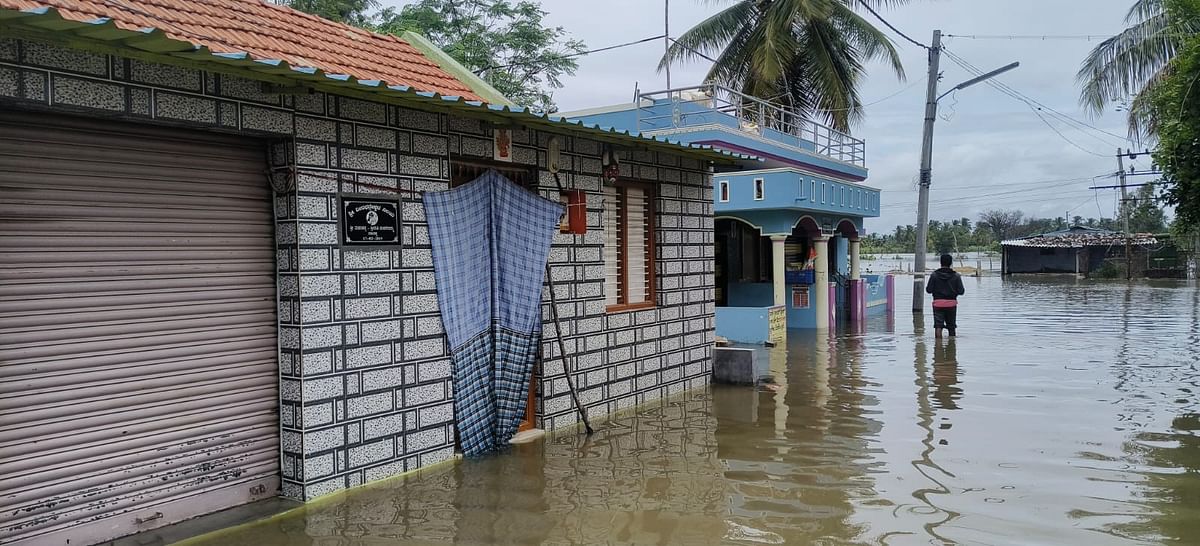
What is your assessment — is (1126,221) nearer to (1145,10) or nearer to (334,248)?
(1145,10)

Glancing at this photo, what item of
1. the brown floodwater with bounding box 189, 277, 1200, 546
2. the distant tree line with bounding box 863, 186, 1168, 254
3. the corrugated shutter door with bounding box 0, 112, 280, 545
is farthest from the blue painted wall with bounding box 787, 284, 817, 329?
the distant tree line with bounding box 863, 186, 1168, 254

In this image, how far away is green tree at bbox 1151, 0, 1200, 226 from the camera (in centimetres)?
746

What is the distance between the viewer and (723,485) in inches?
239

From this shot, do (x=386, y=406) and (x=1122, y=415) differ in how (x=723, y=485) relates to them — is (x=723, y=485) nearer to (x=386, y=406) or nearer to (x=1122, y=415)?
(x=386, y=406)

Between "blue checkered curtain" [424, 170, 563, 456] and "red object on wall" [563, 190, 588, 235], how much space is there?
197 millimetres

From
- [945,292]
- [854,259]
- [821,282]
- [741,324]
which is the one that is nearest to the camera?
[945,292]

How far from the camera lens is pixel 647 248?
9344mm

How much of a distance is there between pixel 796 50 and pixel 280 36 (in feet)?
56.8

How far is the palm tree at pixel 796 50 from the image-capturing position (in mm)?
21938

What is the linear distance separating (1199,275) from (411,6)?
117 feet

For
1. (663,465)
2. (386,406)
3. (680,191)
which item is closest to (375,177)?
(386,406)

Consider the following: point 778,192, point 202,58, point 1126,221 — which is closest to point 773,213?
point 778,192

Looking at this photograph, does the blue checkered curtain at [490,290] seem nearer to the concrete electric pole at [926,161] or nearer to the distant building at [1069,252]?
the concrete electric pole at [926,161]

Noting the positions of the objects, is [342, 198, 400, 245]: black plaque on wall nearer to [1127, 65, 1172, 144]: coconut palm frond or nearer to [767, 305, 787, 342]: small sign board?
[767, 305, 787, 342]: small sign board
